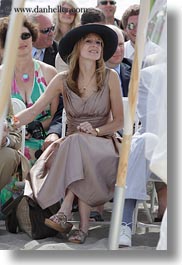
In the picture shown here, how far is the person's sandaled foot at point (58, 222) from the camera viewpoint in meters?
4.45

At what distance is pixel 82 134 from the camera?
4.53 metres

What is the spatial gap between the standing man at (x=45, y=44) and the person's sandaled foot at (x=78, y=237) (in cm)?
179

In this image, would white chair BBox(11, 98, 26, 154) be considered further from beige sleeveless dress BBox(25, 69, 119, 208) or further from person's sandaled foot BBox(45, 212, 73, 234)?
person's sandaled foot BBox(45, 212, 73, 234)

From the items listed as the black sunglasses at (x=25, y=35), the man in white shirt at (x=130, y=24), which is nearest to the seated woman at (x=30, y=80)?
the black sunglasses at (x=25, y=35)

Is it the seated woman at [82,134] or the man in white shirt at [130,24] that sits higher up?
the man in white shirt at [130,24]

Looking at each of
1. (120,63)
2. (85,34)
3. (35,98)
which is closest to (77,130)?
(85,34)

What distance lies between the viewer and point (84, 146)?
4.47 meters

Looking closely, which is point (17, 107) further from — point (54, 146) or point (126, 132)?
point (126, 132)

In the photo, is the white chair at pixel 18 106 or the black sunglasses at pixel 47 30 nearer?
the white chair at pixel 18 106

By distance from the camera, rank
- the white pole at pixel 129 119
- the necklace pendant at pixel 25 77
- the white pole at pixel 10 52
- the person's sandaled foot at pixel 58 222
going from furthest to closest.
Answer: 1. the necklace pendant at pixel 25 77
2. the person's sandaled foot at pixel 58 222
3. the white pole at pixel 129 119
4. the white pole at pixel 10 52

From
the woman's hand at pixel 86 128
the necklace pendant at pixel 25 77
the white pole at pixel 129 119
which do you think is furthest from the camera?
the necklace pendant at pixel 25 77

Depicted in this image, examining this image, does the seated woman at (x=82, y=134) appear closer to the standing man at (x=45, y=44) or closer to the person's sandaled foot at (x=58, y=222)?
the person's sandaled foot at (x=58, y=222)

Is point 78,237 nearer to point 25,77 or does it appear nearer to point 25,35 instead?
point 25,77

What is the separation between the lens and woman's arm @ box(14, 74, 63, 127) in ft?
15.8
